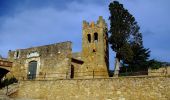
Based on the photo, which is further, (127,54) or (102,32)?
(102,32)

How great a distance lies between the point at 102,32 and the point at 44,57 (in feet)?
28.6

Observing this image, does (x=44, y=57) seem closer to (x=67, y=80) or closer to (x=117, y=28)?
(x=67, y=80)

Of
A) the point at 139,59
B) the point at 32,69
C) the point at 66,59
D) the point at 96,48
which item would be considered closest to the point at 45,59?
the point at 32,69

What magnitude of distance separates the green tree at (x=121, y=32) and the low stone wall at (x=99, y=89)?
872 cm

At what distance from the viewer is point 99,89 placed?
18875mm

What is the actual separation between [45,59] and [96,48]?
7269 millimetres

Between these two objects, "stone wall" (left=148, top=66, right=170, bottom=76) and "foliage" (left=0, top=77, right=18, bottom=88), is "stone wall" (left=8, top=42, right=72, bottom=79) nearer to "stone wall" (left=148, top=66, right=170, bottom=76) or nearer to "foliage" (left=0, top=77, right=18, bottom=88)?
"foliage" (left=0, top=77, right=18, bottom=88)

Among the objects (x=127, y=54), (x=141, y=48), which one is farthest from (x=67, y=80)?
(x=141, y=48)

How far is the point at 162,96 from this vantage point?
16297 millimetres

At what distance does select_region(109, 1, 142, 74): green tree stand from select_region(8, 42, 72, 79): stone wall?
19.9ft

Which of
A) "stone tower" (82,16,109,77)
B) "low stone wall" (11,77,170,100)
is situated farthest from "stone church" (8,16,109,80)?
"low stone wall" (11,77,170,100)

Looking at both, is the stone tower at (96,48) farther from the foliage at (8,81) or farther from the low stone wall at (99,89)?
the low stone wall at (99,89)

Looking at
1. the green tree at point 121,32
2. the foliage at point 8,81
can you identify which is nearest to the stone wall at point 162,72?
the green tree at point 121,32

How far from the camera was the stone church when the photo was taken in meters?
25.8
